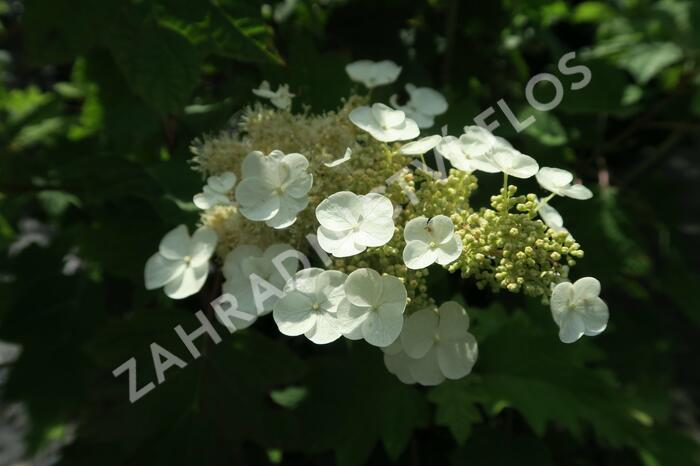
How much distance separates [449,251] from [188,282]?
0.40 m

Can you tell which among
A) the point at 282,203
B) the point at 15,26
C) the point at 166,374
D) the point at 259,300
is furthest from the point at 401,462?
the point at 15,26

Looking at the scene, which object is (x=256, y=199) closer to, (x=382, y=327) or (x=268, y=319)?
(x=382, y=327)

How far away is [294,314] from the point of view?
80 cm

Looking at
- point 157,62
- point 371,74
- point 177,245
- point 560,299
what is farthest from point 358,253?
point 157,62

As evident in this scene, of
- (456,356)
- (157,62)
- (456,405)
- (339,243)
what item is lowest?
(456,405)

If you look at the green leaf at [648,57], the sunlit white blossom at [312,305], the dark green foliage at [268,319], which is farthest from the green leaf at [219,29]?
the green leaf at [648,57]

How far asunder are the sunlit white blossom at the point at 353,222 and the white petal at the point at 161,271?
11.7 inches

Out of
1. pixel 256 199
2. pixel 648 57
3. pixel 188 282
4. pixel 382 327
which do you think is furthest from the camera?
pixel 648 57

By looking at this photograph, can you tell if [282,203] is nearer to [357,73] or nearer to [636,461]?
[357,73]

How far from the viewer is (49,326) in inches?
63.2

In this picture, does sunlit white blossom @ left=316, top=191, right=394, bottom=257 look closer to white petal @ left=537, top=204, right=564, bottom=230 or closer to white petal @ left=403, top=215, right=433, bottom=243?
white petal @ left=403, top=215, right=433, bottom=243

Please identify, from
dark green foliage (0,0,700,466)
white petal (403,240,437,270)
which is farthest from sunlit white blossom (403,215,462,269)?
dark green foliage (0,0,700,466)

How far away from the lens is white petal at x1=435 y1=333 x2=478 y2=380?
85 cm

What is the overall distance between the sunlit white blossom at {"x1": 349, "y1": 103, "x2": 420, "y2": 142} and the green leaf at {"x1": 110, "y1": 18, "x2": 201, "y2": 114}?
356mm
